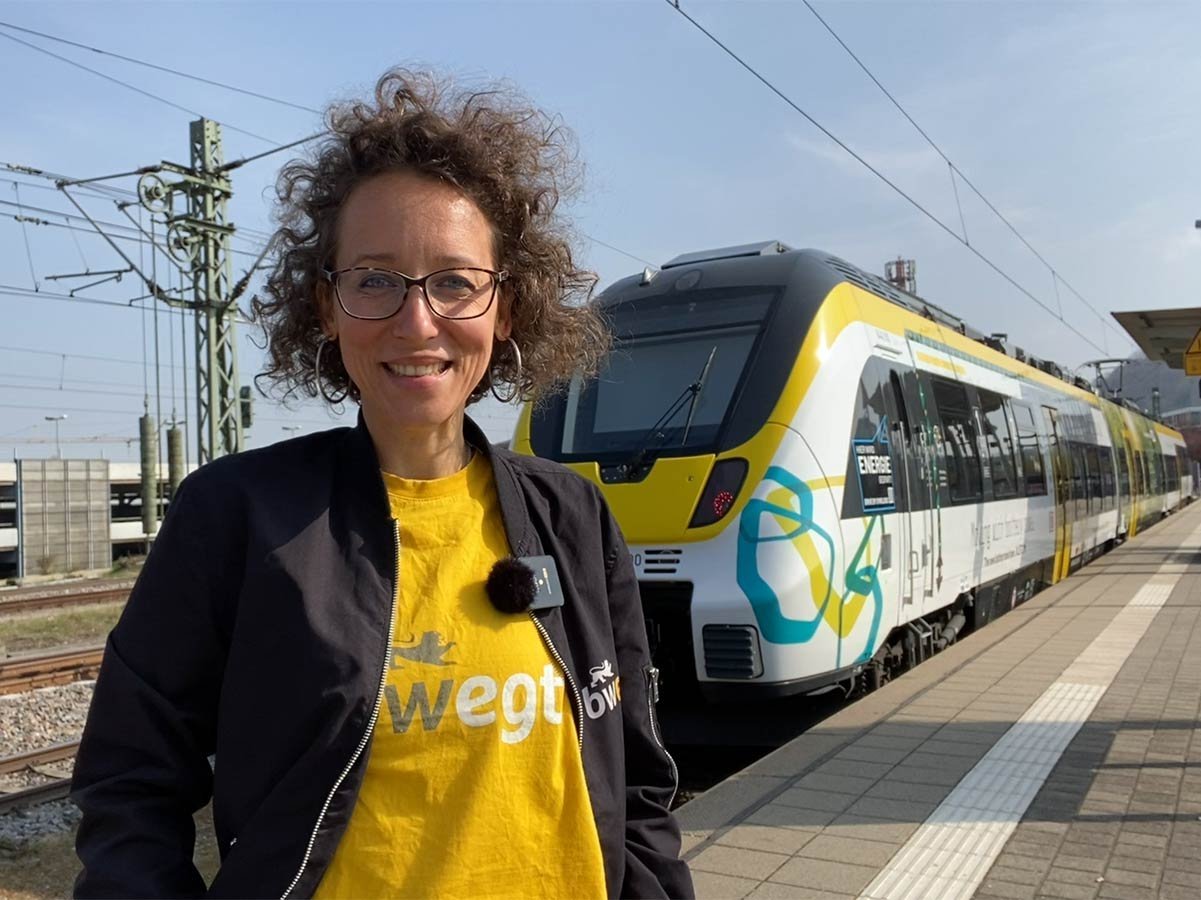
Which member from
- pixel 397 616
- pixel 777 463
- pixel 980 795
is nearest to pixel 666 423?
pixel 777 463

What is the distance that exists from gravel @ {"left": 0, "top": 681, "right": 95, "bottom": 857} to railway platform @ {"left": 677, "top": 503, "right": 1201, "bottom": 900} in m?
4.03

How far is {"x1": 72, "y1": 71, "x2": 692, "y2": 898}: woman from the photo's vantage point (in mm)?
1373

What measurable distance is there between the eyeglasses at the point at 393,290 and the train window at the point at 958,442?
276 inches

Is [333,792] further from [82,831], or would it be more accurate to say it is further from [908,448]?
[908,448]

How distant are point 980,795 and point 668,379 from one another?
2927 mm

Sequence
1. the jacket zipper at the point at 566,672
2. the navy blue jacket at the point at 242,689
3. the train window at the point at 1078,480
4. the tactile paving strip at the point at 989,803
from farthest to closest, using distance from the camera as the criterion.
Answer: the train window at the point at 1078,480 → the tactile paving strip at the point at 989,803 → the jacket zipper at the point at 566,672 → the navy blue jacket at the point at 242,689

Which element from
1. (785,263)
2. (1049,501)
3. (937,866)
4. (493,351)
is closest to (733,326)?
(785,263)

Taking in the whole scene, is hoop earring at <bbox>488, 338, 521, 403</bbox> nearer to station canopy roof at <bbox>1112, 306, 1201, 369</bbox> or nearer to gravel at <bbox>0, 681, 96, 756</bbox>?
gravel at <bbox>0, 681, 96, 756</bbox>

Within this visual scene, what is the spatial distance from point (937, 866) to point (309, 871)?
3.35 metres

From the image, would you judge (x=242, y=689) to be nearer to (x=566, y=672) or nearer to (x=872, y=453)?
(x=566, y=672)

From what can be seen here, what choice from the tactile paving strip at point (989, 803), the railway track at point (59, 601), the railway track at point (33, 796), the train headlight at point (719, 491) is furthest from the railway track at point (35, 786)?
the railway track at point (59, 601)

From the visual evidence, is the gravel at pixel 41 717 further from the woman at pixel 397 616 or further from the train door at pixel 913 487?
the woman at pixel 397 616

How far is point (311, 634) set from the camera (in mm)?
1396

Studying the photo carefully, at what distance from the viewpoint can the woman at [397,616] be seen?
4.50 ft
